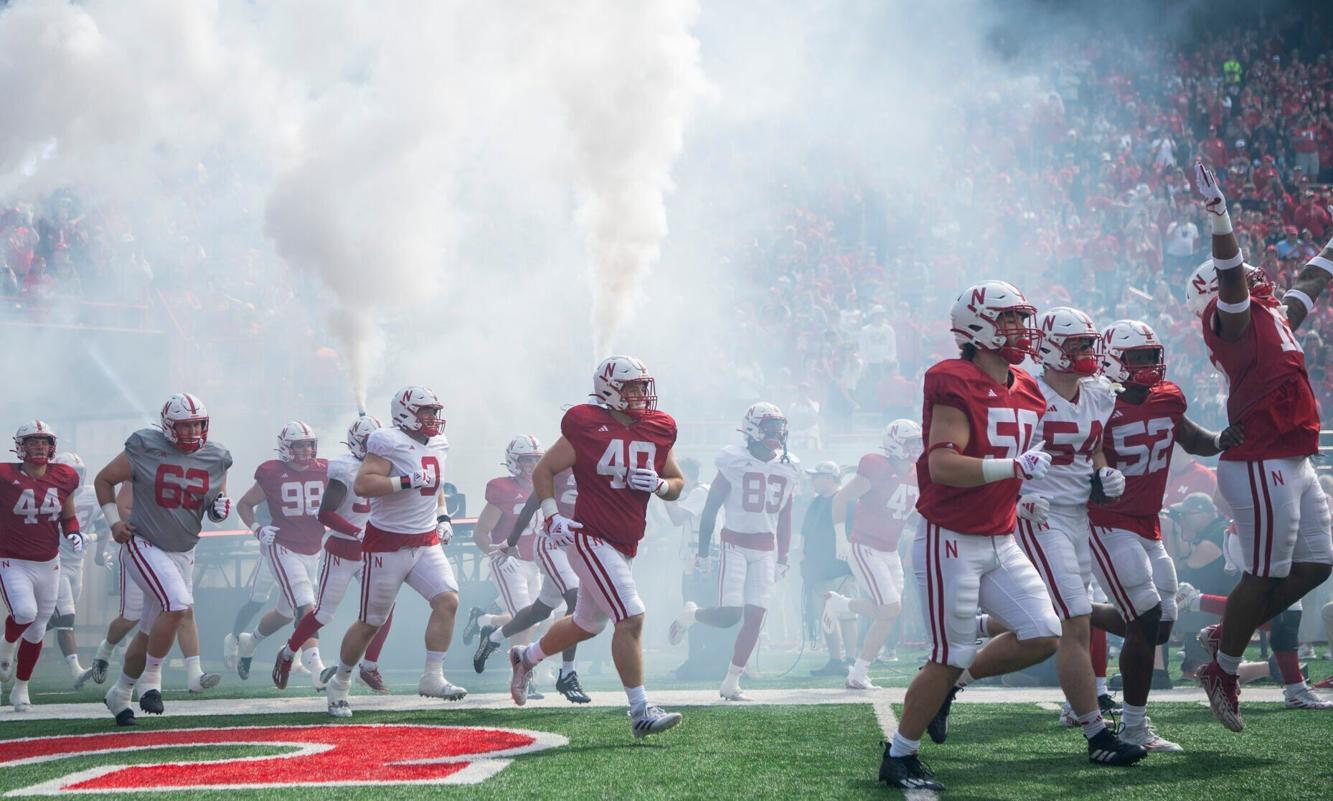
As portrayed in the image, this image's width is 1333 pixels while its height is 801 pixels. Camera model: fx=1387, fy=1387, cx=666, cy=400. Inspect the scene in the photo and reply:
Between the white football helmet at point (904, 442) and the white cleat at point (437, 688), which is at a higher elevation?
the white football helmet at point (904, 442)

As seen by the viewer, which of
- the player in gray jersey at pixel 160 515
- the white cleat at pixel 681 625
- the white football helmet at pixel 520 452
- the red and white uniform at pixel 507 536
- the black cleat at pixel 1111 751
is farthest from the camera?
the white cleat at pixel 681 625

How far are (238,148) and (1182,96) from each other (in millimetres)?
17782

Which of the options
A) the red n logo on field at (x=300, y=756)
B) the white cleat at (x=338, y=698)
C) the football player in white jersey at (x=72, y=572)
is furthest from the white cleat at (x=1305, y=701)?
the football player in white jersey at (x=72, y=572)

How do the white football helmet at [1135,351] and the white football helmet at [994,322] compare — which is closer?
the white football helmet at [994,322]

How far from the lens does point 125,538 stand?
7641 mm

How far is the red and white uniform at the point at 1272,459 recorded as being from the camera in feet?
19.3

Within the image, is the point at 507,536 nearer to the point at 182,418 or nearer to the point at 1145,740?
the point at 182,418

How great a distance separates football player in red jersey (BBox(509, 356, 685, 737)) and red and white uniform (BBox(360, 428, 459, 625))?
1.50 m

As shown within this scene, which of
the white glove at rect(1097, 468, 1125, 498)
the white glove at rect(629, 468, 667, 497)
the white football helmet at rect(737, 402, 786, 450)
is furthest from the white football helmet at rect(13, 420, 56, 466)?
the white glove at rect(1097, 468, 1125, 498)

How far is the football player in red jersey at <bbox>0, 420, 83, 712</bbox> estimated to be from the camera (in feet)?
28.3

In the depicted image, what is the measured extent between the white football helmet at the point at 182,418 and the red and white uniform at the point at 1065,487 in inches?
180

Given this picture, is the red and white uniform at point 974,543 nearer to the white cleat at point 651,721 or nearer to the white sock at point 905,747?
the white sock at point 905,747

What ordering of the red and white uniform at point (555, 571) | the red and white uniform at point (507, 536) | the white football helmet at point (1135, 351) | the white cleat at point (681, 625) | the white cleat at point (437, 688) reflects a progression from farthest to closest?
the white cleat at point (681, 625)
the red and white uniform at point (507, 536)
the red and white uniform at point (555, 571)
the white cleat at point (437, 688)
the white football helmet at point (1135, 351)

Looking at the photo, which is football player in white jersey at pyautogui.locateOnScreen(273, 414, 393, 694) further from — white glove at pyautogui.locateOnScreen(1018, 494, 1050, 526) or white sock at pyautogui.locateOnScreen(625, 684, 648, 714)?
white glove at pyautogui.locateOnScreen(1018, 494, 1050, 526)
